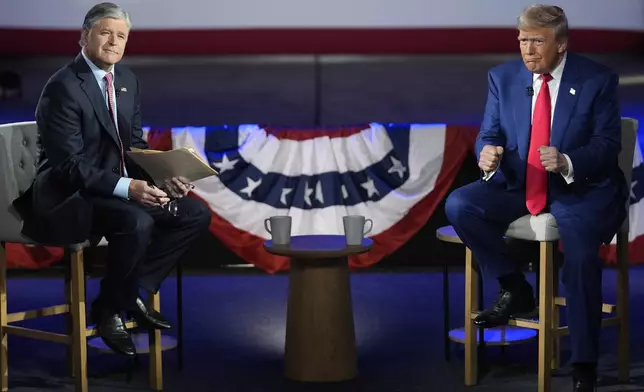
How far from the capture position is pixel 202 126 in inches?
197

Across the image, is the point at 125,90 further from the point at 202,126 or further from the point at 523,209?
the point at 202,126

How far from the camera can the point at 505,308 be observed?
323 cm

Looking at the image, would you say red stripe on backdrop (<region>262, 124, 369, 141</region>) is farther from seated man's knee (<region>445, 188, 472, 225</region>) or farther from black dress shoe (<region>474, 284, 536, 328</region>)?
black dress shoe (<region>474, 284, 536, 328</region>)

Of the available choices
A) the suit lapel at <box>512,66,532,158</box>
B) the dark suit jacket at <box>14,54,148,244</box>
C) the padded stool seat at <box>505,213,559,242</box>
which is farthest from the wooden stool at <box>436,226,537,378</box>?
the dark suit jacket at <box>14,54,148,244</box>

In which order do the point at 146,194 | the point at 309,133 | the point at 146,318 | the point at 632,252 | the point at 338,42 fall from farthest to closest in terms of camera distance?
1. the point at 338,42
2. the point at 632,252
3. the point at 309,133
4. the point at 146,318
5. the point at 146,194

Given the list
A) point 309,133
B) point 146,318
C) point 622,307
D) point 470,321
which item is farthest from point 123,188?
point 309,133

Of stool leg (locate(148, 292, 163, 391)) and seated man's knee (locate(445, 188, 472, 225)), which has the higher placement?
seated man's knee (locate(445, 188, 472, 225))

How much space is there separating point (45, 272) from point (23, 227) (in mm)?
1915

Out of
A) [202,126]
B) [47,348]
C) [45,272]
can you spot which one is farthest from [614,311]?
[45,272]

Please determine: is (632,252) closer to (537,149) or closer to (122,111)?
(537,149)

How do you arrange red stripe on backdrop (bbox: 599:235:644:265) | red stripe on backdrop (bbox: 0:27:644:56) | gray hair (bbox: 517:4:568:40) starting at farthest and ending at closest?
red stripe on backdrop (bbox: 0:27:644:56) → red stripe on backdrop (bbox: 599:235:644:265) → gray hair (bbox: 517:4:568:40)

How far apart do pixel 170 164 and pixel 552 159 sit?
1.04m

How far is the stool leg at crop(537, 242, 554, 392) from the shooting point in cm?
312

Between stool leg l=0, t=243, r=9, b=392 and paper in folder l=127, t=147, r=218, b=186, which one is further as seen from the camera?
stool leg l=0, t=243, r=9, b=392
